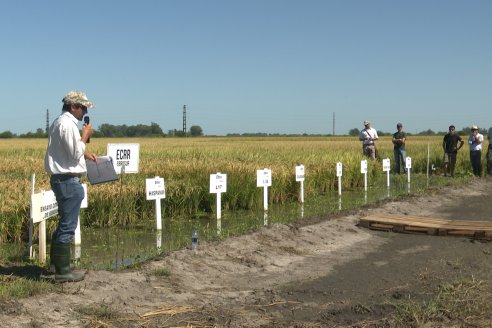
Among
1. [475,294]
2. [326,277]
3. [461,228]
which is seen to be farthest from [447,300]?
[461,228]

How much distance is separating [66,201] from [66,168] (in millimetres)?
364

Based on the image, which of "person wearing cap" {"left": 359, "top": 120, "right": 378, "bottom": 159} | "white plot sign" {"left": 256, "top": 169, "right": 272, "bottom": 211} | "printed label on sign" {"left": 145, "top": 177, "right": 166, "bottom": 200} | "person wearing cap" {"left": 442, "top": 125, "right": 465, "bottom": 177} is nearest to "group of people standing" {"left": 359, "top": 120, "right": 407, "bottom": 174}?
"person wearing cap" {"left": 359, "top": 120, "right": 378, "bottom": 159}

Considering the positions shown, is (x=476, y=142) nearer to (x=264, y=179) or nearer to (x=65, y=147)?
(x=264, y=179)

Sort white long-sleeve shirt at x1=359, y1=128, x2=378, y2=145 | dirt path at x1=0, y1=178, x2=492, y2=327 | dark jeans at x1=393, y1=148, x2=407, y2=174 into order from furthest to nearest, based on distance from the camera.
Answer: dark jeans at x1=393, y1=148, x2=407, y2=174
white long-sleeve shirt at x1=359, y1=128, x2=378, y2=145
dirt path at x1=0, y1=178, x2=492, y2=327

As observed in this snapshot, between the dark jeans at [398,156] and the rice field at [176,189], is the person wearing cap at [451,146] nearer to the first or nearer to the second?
the dark jeans at [398,156]

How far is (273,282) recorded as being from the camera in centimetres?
750

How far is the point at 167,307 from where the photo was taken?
242 inches

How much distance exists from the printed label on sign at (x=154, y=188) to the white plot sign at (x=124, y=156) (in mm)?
780

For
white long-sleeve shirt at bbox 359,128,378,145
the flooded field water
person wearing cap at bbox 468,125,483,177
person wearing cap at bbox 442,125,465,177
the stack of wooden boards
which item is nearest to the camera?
the flooded field water

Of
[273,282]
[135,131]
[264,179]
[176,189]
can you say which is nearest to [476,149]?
[264,179]

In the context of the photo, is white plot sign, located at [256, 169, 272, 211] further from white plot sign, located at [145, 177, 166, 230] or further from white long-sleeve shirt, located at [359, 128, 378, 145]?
white long-sleeve shirt, located at [359, 128, 378, 145]

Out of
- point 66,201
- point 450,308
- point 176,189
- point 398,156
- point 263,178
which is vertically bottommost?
point 450,308

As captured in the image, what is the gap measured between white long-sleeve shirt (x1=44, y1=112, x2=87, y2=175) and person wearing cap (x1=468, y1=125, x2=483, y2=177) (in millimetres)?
18923

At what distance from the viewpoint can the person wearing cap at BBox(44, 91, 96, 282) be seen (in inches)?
255
